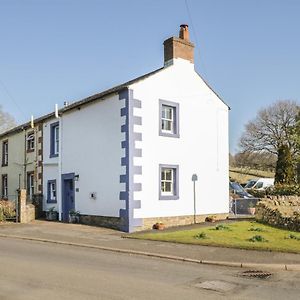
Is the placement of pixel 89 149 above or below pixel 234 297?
above

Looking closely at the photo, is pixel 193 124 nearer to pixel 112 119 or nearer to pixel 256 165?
pixel 112 119

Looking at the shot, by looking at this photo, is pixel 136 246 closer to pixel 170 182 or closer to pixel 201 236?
pixel 201 236

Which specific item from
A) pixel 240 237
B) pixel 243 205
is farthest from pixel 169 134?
pixel 243 205

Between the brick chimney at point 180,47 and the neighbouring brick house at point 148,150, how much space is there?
1.9 inches

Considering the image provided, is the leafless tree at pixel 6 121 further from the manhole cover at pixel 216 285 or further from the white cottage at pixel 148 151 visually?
the manhole cover at pixel 216 285

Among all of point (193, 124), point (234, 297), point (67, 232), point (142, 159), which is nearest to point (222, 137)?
point (193, 124)

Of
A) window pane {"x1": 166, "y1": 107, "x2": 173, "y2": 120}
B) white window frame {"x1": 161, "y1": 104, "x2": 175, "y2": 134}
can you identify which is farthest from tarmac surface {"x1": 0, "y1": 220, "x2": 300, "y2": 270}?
window pane {"x1": 166, "y1": 107, "x2": 173, "y2": 120}

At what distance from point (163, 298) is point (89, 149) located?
1494 centimetres

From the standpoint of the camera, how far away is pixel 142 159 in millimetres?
20156

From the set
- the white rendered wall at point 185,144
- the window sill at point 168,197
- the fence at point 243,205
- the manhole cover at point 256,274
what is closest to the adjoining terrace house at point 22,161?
the white rendered wall at point 185,144

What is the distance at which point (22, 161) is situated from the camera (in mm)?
30016

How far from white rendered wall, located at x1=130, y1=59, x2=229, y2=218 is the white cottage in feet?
0.15

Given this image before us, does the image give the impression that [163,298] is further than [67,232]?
No

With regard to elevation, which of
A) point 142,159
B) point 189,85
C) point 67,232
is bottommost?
point 67,232
